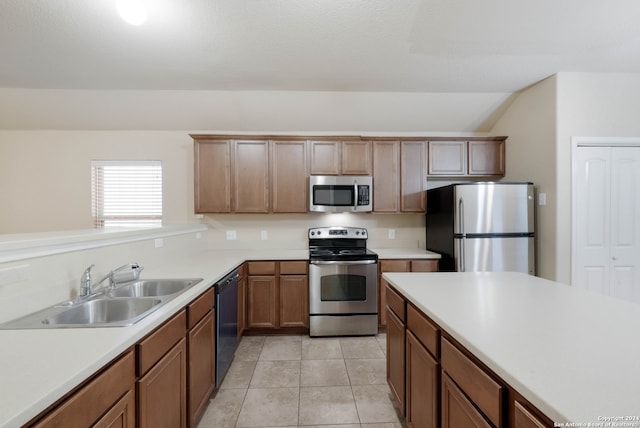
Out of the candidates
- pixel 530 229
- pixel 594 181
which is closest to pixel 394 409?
pixel 530 229

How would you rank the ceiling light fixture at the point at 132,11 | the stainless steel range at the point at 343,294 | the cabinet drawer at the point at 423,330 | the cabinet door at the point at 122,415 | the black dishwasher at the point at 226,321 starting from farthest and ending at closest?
the stainless steel range at the point at 343,294 < the black dishwasher at the point at 226,321 < the ceiling light fixture at the point at 132,11 < the cabinet drawer at the point at 423,330 < the cabinet door at the point at 122,415

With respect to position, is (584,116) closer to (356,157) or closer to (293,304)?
(356,157)

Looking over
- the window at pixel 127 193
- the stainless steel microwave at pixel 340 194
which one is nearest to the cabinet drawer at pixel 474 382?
the stainless steel microwave at pixel 340 194

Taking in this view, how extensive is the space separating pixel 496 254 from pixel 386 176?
148 centimetres

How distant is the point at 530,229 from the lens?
2.97 meters

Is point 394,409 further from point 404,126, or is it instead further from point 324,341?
point 404,126

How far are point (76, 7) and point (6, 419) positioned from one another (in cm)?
248

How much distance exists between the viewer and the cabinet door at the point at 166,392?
46.0 inches

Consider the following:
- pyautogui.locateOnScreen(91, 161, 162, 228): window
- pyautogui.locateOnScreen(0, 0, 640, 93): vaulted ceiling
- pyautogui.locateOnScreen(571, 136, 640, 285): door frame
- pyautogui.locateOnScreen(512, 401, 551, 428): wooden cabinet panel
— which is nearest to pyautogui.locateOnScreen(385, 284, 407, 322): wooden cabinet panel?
pyautogui.locateOnScreen(512, 401, 551, 428): wooden cabinet panel

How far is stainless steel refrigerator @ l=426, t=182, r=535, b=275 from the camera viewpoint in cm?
296

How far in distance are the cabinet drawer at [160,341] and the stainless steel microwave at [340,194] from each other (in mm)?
2116

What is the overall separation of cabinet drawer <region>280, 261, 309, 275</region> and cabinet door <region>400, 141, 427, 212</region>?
1.46 m

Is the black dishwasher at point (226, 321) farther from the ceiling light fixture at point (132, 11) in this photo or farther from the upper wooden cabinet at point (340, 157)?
the ceiling light fixture at point (132, 11)

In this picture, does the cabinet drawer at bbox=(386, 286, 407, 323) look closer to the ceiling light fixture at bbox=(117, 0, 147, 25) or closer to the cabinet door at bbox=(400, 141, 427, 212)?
the cabinet door at bbox=(400, 141, 427, 212)
